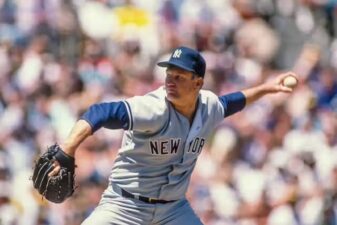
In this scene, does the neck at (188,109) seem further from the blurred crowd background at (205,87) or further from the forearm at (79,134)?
the blurred crowd background at (205,87)

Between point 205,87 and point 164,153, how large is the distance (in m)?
5.33

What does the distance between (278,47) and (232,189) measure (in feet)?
10.8

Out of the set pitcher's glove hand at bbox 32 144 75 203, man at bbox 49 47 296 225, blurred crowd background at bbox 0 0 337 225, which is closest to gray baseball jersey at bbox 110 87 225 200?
man at bbox 49 47 296 225

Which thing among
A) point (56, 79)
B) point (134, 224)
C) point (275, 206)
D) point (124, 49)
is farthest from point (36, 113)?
point (134, 224)

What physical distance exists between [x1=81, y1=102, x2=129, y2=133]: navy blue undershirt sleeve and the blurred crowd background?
3730 mm

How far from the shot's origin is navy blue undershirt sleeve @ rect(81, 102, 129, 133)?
251 inches

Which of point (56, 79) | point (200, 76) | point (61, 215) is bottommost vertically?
point (61, 215)

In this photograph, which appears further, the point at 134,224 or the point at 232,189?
the point at 232,189

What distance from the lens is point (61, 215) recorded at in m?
10.9

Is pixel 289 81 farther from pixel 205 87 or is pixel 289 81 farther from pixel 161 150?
pixel 205 87

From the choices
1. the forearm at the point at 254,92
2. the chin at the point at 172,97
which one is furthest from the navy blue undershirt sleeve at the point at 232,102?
the chin at the point at 172,97

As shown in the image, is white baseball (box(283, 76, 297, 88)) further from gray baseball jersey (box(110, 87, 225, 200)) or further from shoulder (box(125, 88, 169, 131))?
shoulder (box(125, 88, 169, 131))

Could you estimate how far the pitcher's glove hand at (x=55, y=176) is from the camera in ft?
21.4

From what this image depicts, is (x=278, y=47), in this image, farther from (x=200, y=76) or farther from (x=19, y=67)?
(x=200, y=76)
